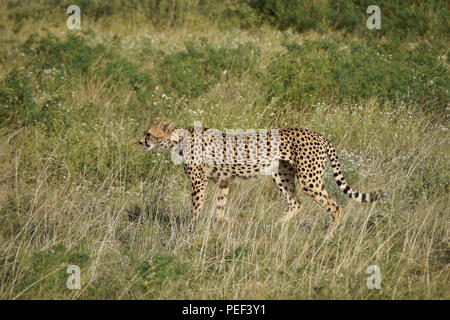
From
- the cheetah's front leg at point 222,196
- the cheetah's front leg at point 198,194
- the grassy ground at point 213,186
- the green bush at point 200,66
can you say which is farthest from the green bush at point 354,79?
the cheetah's front leg at point 198,194

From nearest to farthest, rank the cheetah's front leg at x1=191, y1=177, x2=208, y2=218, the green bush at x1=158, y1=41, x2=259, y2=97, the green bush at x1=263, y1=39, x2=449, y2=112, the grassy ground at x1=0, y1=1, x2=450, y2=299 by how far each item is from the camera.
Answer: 1. the grassy ground at x1=0, y1=1, x2=450, y2=299
2. the cheetah's front leg at x1=191, y1=177, x2=208, y2=218
3. the green bush at x1=263, y1=39, x2=449, y2=112
4. the green bush at x1=158, y1=41, x2=259, y2=97

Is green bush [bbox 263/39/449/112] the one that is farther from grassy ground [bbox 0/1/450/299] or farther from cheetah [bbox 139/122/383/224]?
cheetah [bbox 139/122/383/224]

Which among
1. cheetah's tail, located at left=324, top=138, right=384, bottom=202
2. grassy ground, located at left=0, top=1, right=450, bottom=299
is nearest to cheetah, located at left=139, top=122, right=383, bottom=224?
cheetah's tail, located at left=324, top=138, right=384, bottom=202

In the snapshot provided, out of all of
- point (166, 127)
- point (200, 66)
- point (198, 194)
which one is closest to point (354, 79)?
point (200, 66)

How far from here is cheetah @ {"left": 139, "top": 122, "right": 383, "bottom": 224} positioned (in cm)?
477

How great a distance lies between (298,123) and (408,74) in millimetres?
1645

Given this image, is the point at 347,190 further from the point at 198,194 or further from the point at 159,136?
the point at 159,136

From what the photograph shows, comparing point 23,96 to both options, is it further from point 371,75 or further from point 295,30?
point 295,30

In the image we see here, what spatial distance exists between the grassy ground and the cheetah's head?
349 millimetres

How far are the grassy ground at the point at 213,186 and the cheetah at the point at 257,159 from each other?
18 cm

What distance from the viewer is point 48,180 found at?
557cm

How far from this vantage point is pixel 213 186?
18.3 ft
